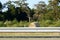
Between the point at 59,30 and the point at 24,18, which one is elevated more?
the point at 59,30

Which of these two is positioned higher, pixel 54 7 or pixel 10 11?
pixel 54 7

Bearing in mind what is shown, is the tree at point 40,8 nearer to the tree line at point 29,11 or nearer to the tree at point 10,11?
the tree line at point 29,11

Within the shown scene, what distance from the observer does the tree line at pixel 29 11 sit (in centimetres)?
2348

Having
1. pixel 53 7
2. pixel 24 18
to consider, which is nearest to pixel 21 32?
pixel 53 7

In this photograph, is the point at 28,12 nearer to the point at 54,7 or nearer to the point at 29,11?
the point at 29,11

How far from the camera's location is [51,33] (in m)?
9.35

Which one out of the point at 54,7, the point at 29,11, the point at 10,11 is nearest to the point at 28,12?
the point at 29,11

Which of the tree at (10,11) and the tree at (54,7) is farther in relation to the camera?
the tree at (10,11)

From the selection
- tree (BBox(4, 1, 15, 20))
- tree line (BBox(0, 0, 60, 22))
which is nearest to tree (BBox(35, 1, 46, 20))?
tree line (BBox(0, 0, 60, 22))

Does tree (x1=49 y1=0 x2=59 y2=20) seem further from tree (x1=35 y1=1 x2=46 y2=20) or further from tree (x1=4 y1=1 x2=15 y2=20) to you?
tree (x1=4 y1=1 x2=15 y2=20)

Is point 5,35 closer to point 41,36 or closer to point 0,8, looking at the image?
point 41,36

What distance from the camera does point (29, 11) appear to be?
29922 millimetres

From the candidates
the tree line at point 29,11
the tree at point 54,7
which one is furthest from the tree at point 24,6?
the tree at point 54,7

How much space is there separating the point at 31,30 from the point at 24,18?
20654 millimetres
